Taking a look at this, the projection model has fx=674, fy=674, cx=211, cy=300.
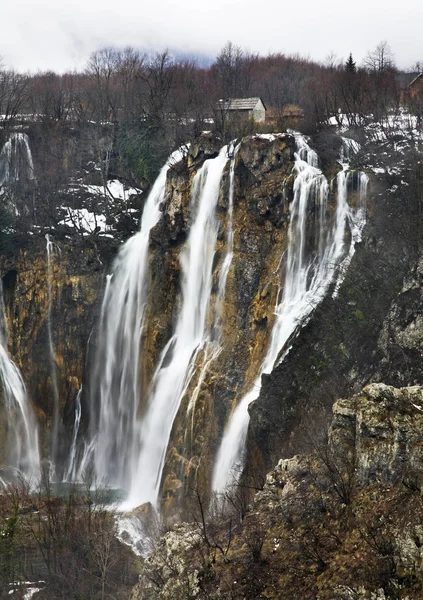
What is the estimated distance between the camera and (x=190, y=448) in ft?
106

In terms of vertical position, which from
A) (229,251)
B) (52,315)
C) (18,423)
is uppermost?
(229,251)

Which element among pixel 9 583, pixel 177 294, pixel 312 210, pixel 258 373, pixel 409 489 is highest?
pixel 312 210

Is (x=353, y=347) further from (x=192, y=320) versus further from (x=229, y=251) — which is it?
(x=192, y=320)

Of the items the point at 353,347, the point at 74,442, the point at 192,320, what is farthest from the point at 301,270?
the point at 74,442

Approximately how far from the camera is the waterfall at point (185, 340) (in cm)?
3500

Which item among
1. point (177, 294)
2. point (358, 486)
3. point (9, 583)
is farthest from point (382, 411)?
point (177, 294)

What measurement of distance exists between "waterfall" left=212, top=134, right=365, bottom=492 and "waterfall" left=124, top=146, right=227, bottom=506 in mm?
4719

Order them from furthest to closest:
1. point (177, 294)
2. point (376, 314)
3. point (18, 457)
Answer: point (18, 457) < point (177, 294) < point (376, 314)

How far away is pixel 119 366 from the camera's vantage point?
4103cm

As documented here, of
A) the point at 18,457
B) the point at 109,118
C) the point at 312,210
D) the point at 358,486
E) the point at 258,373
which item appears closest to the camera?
the point at 358,486

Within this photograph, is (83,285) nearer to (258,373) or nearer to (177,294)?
(177,294)

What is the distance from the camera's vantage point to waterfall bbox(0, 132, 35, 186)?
51.2 m

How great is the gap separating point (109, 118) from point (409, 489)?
48043 mm

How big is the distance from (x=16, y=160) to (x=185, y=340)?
24097 mm
